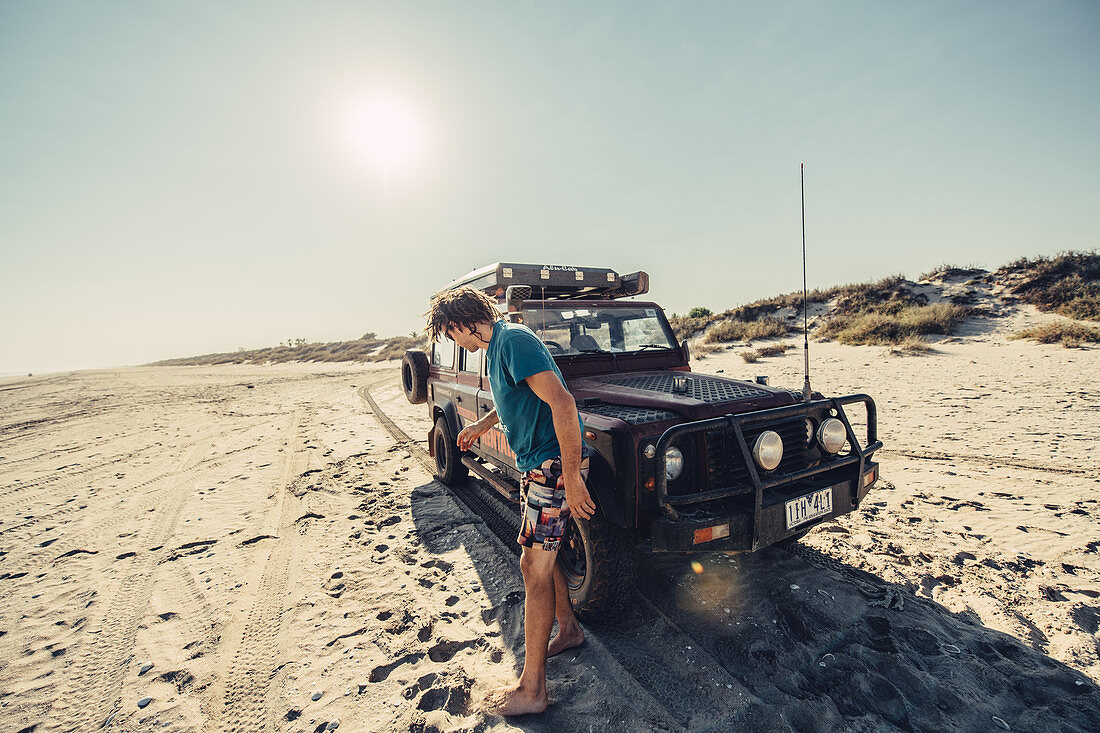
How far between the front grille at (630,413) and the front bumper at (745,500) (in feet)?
0.57

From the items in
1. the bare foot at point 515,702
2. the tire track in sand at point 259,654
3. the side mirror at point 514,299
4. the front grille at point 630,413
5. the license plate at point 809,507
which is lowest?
the tire track in sand at point 259,654

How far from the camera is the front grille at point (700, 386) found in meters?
3.01

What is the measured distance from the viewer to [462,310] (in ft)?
7.13

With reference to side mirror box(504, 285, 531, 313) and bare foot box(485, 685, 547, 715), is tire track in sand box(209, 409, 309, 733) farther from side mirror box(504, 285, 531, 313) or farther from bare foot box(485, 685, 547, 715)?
side mirror box(504, 285, 531, 313)

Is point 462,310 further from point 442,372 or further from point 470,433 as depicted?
point 442,372

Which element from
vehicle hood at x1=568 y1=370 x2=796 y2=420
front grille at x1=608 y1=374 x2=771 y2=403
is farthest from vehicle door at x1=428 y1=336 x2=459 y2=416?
front grille at x1=608 y1=374 x2=771 y2=403

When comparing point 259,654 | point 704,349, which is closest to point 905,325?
point 704,349

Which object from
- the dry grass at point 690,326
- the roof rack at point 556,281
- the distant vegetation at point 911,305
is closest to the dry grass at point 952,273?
the distant vegetation at point 911,305

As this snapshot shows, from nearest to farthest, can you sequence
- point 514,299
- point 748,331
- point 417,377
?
1. point 514,299
2. point 417,377
3. point 748,331

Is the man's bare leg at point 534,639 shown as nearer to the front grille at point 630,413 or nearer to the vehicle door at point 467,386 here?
the front grille at point 630,413

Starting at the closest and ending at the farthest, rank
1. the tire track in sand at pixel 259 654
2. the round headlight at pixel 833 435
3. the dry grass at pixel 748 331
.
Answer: the tire track in sand at pixel 259 654, the round headlight at pixel 833 435, the dry grass at pixel 748 331

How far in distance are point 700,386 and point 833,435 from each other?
0.87 m

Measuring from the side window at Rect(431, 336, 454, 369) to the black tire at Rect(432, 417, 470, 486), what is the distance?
639 mm

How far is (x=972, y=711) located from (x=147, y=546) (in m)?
5.78
